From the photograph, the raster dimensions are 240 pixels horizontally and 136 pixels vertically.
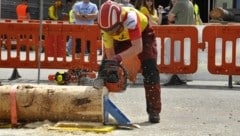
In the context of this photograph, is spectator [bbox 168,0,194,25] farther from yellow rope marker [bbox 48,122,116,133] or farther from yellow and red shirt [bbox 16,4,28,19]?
yellow and red shirt [bbox 16,4,28,19]

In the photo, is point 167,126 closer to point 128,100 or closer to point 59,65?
point 128,100

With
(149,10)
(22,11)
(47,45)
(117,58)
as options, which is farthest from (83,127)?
(22,11)

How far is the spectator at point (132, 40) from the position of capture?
7.40m

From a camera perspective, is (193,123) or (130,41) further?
(193,123)

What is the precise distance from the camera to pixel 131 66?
8.10 m

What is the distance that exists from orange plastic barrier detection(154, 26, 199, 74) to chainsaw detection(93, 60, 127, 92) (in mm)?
4580

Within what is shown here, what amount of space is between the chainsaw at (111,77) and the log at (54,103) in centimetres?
8

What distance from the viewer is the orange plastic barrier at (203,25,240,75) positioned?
39.1ft

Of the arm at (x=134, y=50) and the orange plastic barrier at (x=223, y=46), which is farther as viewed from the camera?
the orange plastic barrier at (x=223, y=46)

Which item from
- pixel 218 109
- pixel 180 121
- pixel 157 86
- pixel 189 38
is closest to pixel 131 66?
pixel 157 86

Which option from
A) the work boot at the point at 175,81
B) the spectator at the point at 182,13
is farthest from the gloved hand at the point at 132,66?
the spectator at the point at 182,13

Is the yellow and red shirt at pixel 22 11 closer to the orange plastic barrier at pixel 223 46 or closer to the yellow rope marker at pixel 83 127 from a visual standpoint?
the orange plastic barrier at pixel 223 46

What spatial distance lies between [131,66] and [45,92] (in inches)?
42.1

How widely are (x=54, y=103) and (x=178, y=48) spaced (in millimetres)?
4859
